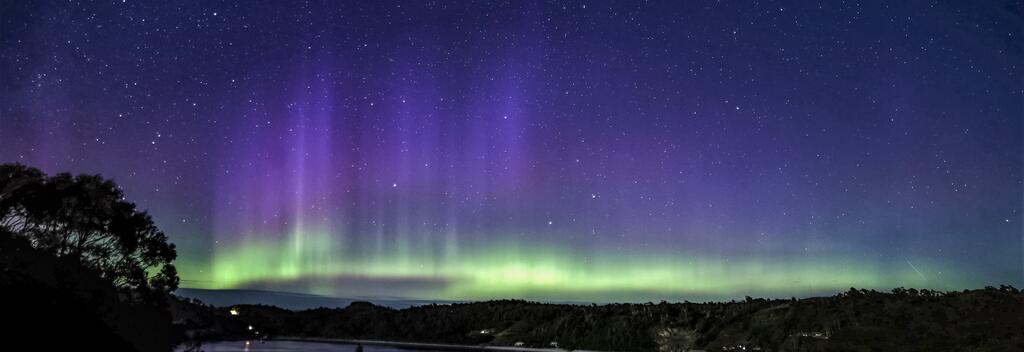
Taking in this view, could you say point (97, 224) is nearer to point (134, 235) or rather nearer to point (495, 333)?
point (134, 235)

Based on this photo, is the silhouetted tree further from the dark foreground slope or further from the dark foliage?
the dark foreground slope

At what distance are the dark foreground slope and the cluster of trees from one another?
51.2m

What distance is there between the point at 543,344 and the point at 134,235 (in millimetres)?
58916

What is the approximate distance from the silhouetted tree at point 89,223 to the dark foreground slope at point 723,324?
52291mm

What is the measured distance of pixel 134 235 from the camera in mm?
46969

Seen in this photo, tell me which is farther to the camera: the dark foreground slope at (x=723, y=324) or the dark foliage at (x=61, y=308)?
the dark foreground slope at (x=723, y=324)

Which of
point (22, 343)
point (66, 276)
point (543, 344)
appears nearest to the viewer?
point (22, 343)

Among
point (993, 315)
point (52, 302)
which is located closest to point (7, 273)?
point (52, 302)

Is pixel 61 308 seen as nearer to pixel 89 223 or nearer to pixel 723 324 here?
pixel 89 223

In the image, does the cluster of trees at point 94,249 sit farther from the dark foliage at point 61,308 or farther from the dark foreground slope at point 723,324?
the dark foreground slope at point 723,324

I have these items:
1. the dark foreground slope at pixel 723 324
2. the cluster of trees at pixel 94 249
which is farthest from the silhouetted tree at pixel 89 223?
the dark foreground slope at pixel 723 324

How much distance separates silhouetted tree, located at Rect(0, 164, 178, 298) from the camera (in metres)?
42.4

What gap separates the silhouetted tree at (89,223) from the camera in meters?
42.4

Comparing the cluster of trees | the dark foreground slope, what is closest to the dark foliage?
the cluster of trees
